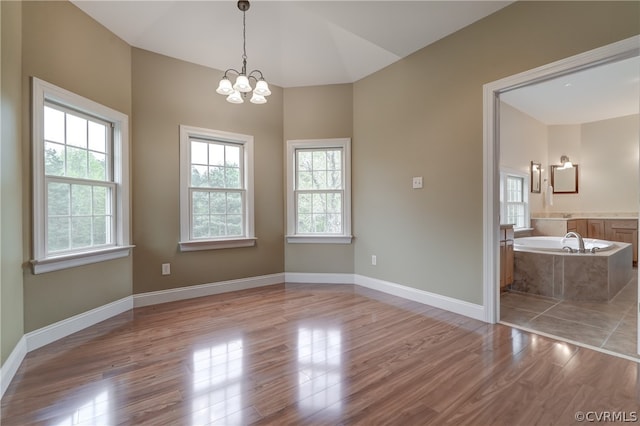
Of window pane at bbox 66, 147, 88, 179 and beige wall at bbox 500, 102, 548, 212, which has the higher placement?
beige wall at bbox 500, 102, 548, 212

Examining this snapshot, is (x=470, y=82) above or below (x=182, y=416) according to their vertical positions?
above

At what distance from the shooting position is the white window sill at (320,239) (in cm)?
420

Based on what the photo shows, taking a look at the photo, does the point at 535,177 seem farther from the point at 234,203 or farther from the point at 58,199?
the point at 58,199

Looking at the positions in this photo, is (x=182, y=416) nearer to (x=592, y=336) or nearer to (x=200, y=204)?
(x=200, y=204)

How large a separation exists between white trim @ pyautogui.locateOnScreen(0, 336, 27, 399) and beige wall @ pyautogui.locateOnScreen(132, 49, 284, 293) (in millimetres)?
1127

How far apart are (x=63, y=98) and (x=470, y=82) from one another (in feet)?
12.0

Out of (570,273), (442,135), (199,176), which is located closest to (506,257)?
(570,273)

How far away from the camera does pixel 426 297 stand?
3.32 m

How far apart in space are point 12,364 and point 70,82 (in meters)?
2.21

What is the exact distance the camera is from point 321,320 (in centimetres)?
284

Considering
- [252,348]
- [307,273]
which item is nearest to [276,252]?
[307,273]

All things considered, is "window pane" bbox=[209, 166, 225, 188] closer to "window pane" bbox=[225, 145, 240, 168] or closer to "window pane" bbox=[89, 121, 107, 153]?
"window pane" bbox=[225, 145, 240, 168]

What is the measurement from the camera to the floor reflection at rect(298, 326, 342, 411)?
1655mm

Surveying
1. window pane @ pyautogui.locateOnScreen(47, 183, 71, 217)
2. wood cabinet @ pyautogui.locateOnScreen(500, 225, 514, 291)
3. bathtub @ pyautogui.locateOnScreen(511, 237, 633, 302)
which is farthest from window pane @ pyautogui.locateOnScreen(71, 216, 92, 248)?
bathtub @ pyautogui.locateOnScreen(511, 237, 633, 302)
